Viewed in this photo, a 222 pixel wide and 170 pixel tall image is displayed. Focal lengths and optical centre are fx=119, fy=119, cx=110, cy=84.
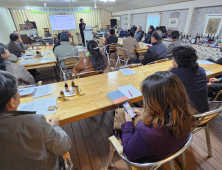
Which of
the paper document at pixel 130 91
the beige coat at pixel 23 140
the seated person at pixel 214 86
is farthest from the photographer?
the seated person at pixel 214 86

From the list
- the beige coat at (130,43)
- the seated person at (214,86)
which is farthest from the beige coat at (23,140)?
the beige coat at (130,43)

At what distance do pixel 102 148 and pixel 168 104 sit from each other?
49.4 inches

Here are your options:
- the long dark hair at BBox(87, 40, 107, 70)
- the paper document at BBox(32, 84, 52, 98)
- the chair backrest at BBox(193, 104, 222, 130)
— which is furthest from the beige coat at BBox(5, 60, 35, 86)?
the chair backrest at BBox(193, 104, 222, 130)

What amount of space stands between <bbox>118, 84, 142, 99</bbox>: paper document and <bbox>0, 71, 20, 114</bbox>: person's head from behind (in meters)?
0.94

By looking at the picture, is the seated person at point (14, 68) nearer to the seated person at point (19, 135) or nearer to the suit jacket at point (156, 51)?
the seated person at point (19, 135)

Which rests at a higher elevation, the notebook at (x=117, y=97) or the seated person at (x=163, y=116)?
the seated person at (x=163, y=116)

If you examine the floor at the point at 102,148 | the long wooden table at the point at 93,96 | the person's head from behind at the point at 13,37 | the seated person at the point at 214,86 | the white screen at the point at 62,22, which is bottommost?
the floor at the point at 102,148

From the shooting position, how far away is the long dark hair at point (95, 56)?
81.9 inches

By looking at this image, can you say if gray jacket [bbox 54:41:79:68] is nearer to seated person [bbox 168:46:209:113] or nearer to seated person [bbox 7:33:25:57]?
seated person [bbox 7:33:25:57]

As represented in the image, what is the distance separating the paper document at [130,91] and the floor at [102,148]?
80 centimetres

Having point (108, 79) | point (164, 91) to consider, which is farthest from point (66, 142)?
point (108, 79)

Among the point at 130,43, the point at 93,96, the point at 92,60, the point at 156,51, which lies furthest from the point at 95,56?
the point at 130,43

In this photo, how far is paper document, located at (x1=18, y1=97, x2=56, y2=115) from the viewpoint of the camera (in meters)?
1.08

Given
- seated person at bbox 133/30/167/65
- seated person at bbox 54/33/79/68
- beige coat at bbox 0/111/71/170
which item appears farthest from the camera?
seated person at bbox 54/33/79/68
